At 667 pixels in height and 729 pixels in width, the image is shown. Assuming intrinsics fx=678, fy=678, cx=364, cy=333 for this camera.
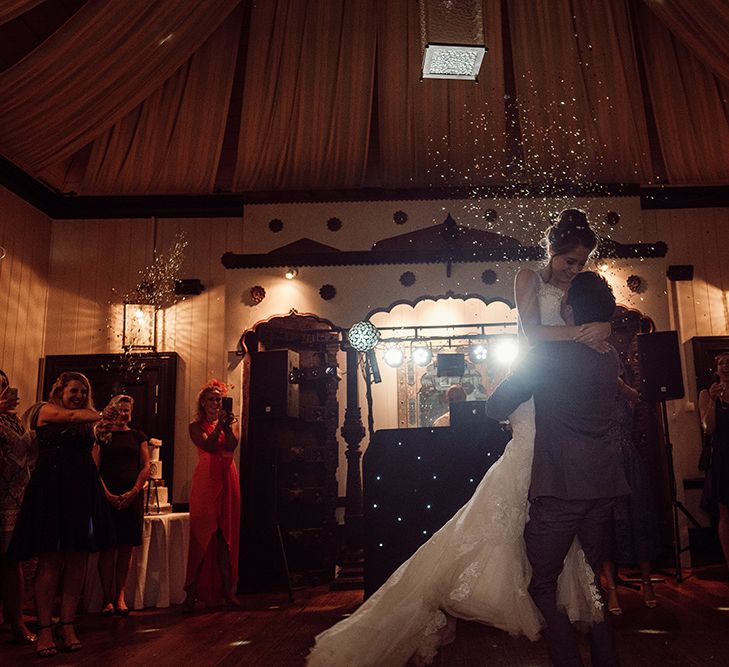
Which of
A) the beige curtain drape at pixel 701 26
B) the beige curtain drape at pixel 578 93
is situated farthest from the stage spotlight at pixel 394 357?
the beige curtain drape at pixel 701 26

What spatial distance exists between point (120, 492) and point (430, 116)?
475 cm

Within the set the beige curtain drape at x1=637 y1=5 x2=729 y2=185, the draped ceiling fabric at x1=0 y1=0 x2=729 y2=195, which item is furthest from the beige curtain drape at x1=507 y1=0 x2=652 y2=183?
the beige curtain drape at x1=637 y1=5 x2=729 y2=185

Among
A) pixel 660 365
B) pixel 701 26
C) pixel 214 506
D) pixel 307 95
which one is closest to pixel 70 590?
pixel 214 506

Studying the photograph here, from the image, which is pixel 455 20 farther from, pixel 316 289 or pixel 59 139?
pixel 59 139

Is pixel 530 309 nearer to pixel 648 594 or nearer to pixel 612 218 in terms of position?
pixel 648 594

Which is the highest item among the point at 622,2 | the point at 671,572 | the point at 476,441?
the point at 622,2

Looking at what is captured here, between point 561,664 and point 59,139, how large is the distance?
6404mm

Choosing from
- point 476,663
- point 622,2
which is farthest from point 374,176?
point 476,663

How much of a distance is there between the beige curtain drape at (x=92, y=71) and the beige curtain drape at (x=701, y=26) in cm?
415

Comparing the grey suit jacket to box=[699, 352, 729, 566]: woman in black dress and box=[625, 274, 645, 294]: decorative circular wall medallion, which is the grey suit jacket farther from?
box=[625, 274, 645, 294]: decorative circular wall medallion

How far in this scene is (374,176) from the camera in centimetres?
820

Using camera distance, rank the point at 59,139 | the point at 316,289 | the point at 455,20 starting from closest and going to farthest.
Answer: the point at 455,20 < the point at 59,139 < the point at 316,289

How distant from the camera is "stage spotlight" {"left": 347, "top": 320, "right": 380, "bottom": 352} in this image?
605 centimetres

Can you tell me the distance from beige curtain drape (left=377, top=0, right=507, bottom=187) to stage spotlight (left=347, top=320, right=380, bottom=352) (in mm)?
1990
